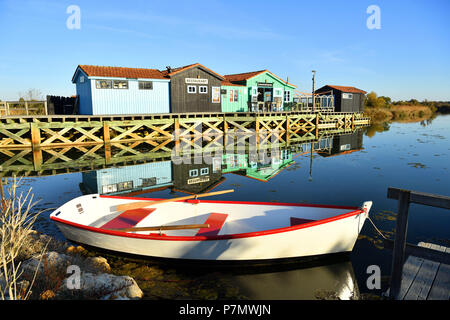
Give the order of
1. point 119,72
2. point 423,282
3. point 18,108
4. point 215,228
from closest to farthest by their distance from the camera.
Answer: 1. point 423,282
2. point 215,228
3. point 119,72
4. point 18,108

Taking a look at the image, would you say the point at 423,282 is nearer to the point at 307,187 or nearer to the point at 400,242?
the point at 400,242

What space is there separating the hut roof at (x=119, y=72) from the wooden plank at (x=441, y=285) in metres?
22.8

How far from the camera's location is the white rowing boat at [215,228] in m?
5.75

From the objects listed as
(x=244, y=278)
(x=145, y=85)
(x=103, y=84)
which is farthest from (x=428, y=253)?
(x=145, y=85)

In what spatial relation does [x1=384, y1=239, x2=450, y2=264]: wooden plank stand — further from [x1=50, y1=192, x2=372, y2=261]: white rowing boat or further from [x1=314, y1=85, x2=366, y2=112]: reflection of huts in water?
[x1=314, y1=85, x2=366, y2=112]: reflection of huts in water

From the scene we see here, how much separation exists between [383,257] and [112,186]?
10.2 metres

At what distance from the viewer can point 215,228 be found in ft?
22.0

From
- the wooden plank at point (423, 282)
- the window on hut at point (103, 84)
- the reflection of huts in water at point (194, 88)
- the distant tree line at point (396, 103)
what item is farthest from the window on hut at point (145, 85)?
the distant tree line at point (396, 103)

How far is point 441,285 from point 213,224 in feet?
14.4

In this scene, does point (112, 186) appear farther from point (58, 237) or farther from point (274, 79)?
point (274, 79)

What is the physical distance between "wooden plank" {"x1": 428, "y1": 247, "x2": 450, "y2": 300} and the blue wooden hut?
74.2 feet

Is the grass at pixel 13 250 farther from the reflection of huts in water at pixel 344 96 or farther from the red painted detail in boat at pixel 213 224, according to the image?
the reflection of huts in water at pixel 344 96

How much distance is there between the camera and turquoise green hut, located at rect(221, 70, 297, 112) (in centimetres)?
2916

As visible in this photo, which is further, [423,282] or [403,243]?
[423,282]
